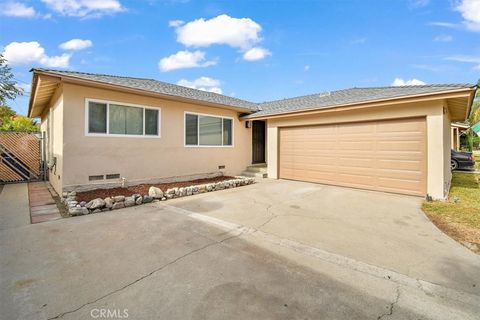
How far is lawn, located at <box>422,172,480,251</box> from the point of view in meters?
4.02

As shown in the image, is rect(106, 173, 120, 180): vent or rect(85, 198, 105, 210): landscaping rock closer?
rect(85, 198, 105, 210): landscaping rock

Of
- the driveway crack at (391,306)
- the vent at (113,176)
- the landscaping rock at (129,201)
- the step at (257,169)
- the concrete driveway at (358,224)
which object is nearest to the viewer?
the driveway crack at (391,306)

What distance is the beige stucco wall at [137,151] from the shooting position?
6.48 metres

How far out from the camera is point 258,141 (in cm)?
1231

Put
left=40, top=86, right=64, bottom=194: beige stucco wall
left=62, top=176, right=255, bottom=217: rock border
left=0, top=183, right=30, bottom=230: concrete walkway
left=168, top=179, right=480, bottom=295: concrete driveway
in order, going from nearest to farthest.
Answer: left=168, top=179, right=480, bottom=295: concrete driveway
left=0, top=183, right=30, bottom=230: concrete walkway
left=62, top=176, right=255, bottom=217: rock border
left=40, top=86, right=64, bottom=194: beige stucco wall

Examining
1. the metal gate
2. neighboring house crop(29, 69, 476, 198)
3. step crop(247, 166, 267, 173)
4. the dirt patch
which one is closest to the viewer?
the dirt patch

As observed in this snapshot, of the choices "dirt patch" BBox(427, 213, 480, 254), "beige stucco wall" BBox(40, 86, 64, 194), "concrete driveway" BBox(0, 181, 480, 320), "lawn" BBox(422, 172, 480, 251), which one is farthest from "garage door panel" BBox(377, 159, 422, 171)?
"beige stucco wall" BBox(40, 86, 64, 194)

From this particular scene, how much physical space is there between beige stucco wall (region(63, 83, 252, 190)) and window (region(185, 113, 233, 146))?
223 millimetres

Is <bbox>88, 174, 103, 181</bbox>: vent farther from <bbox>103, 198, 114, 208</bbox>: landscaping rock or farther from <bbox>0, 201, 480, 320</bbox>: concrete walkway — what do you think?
<bbox>0, 201, 480, 320</bbox>: concrete walkway

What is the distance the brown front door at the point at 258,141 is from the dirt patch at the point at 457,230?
8.09 meters

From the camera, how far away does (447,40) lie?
9617mm

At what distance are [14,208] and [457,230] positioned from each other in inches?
382

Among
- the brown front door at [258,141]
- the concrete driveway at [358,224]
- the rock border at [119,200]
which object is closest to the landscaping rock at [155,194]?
the rock border at [119,200]

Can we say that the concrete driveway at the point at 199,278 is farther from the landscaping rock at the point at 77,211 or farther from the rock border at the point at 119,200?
the rock border at the point at 119,200
